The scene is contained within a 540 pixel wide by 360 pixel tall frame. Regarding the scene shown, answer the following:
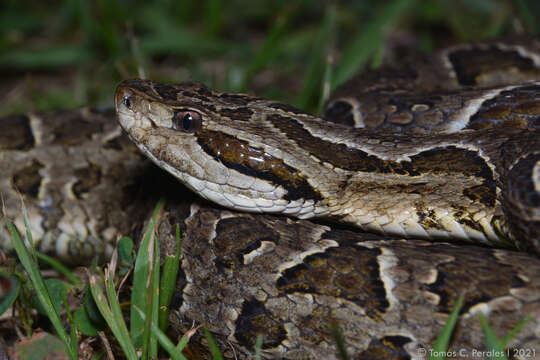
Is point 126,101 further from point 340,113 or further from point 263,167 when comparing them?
point 340,113

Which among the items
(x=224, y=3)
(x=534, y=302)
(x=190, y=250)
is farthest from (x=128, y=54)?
(x=534, y=302)

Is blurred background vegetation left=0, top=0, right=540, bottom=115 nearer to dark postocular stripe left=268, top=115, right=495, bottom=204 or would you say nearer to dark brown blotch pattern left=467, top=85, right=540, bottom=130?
dark brown blotch pattern left=467, top=85, right=540, bottom=130

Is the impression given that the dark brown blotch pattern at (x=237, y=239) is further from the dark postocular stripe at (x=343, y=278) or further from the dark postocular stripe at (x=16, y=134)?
the dark postocular stripe at (x=16, y=134)

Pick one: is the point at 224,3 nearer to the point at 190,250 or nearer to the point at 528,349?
the point at 190,250

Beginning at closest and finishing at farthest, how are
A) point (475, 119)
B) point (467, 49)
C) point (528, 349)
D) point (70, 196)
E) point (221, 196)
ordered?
1. point (528, 349)
2. point (221, 196)
3. point (475, 119)
4. point (70, 196)
5. point (467, 49)

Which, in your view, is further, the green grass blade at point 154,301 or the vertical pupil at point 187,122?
the vertical pupil at point 187,122

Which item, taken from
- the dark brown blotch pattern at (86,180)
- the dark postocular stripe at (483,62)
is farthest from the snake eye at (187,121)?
the dark postocular stripe at (483,62)

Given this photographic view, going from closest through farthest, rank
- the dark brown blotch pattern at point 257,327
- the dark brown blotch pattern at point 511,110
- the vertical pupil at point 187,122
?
the dark brown blotch pattern at point 257,327 → the vertical pupil at point 187,122 → the dark brown blotch pattern at point 511,110
